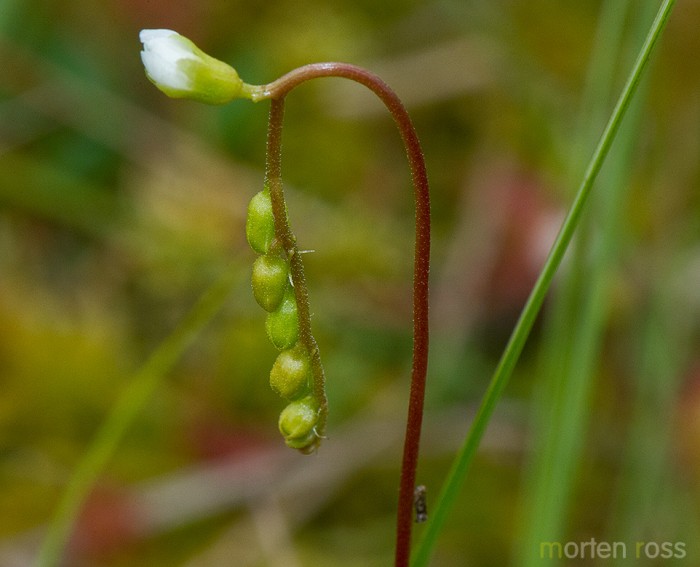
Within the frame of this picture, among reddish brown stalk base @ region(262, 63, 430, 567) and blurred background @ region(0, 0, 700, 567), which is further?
blurred background @ region(0, 0, 700, 567)

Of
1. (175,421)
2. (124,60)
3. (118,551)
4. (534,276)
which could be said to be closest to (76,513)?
(118,551)

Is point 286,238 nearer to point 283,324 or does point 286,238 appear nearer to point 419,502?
point 283,324


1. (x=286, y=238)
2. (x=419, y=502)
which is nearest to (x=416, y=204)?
(x=286, y=238)

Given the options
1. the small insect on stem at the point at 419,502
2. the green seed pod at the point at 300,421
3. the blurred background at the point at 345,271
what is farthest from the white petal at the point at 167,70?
the blurred background at the point at 345,271

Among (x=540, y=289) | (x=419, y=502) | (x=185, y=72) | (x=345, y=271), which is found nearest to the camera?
(x=185, y=72)

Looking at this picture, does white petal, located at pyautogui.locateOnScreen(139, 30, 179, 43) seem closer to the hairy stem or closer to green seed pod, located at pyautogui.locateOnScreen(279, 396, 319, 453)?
the hairy stem

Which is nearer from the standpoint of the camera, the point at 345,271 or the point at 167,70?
the point at 167,70

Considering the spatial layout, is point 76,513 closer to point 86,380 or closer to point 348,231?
point 86,380

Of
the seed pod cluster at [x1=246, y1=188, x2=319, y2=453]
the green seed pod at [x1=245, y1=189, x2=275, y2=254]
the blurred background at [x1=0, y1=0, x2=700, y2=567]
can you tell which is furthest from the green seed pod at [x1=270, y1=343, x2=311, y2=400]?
the blurred background at [x1=0, y1=0, x2=700, y2=567]

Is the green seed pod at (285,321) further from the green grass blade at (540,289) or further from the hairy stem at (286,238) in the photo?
the green grass blade at (540,289)
